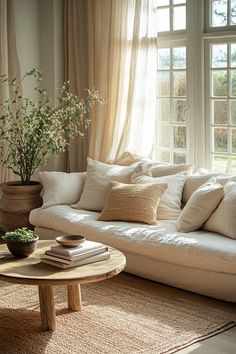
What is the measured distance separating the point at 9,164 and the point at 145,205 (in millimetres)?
2011

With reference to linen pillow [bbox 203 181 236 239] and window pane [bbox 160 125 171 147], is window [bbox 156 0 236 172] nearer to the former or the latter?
window pane [bbox 160 125 171 147]

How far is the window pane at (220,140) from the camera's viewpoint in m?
5.55

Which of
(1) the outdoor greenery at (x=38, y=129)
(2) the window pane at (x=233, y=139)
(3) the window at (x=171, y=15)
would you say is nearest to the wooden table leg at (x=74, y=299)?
(1) the outdoor greenery at (x=38, y=129)

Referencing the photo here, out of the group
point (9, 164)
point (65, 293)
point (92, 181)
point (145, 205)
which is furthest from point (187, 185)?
point (9, 164)

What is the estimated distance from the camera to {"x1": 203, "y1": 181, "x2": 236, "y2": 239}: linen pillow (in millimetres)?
4363

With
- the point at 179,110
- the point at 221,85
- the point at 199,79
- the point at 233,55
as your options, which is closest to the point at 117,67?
the point at 179,110

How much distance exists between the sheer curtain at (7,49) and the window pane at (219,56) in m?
2.08

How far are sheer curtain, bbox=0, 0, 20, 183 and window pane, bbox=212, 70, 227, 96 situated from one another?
2.09 m

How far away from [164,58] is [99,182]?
4.55ft

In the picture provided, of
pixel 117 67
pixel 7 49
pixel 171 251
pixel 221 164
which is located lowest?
Answer: pixel 171 251

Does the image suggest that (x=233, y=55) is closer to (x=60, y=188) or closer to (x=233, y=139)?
(x=233, y=139)

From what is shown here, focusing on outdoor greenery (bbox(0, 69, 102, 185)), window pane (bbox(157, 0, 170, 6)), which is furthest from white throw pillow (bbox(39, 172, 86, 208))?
window pane (bbox(157, 0, 170, 6))

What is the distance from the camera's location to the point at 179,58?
5.82 meters

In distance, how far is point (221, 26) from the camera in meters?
5.42
